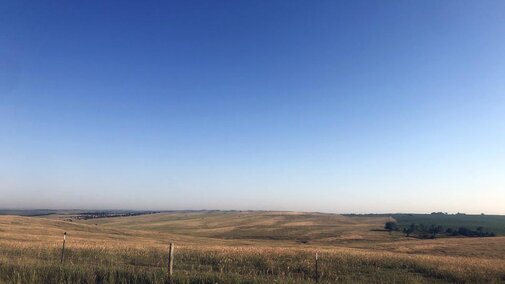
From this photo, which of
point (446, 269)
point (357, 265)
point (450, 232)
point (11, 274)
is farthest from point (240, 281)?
point (450, 232)

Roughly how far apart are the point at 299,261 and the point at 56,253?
1469 centimetres

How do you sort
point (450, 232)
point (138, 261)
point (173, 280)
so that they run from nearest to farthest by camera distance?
point (173, 280) → point (138, 261) → point (450, 232)

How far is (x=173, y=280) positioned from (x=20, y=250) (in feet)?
56.5

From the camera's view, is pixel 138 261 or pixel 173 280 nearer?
pixel 173 280

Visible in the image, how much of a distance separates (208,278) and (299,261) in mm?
12287

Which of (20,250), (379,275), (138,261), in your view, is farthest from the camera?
(20,250)

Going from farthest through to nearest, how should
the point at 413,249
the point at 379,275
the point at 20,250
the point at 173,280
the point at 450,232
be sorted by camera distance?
the point at 450,232 < the point at 413,249 < the point at 20,250 < the point at 379,275 < the point at 173,280

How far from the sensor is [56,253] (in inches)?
1033

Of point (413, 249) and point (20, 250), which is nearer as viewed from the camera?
point (20, 250)

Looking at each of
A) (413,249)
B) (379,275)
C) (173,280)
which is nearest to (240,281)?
(173,280)

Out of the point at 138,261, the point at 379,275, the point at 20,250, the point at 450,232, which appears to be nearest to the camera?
the point at 379,275

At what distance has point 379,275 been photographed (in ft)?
71.8

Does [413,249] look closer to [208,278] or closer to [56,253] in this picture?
[56,253]

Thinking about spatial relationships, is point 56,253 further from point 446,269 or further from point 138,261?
point 446,269
